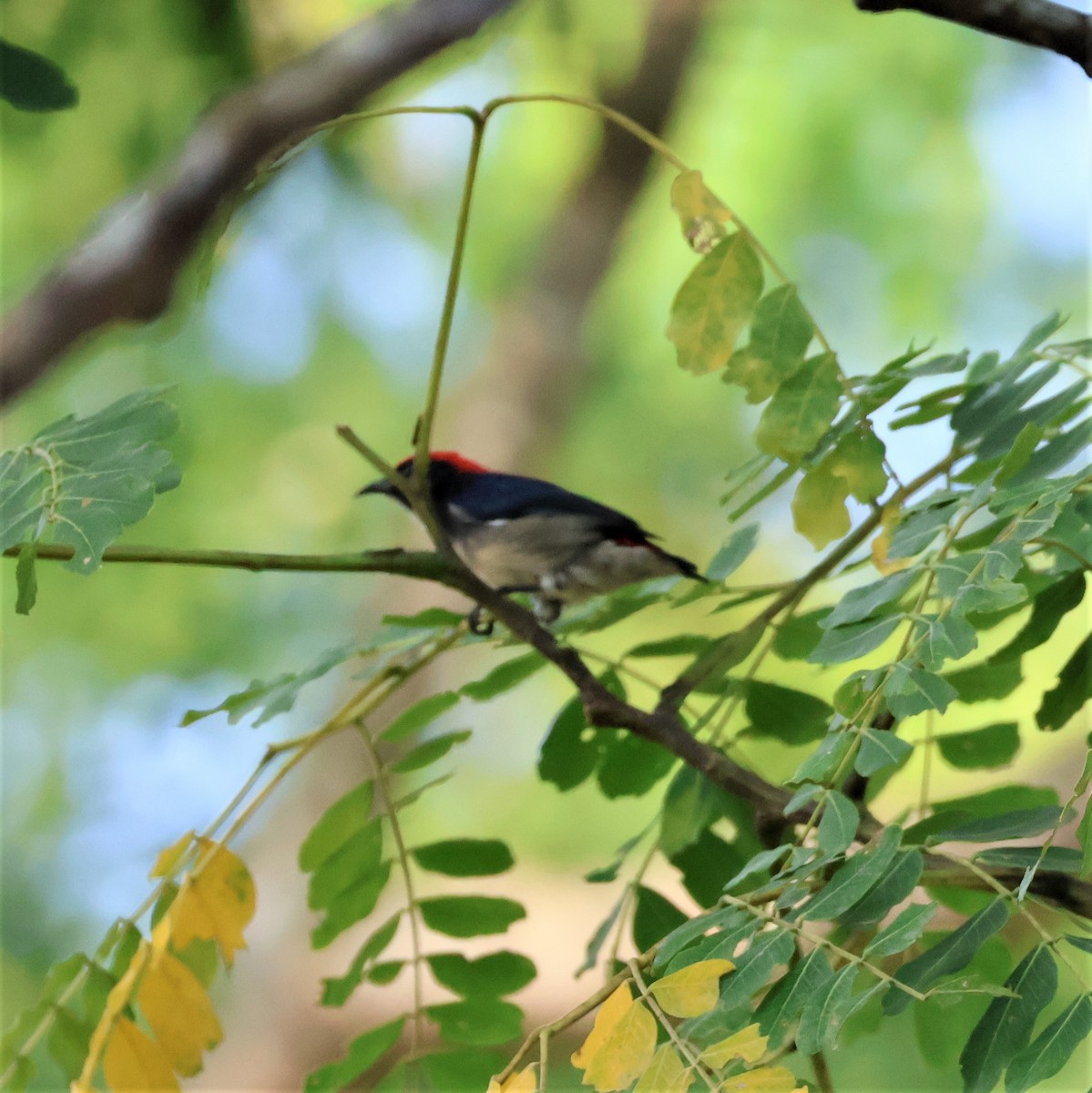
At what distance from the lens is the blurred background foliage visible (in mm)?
2660

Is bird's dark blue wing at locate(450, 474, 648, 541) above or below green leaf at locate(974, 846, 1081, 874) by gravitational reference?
above

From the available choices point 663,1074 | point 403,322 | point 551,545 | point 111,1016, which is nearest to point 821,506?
point 663,1074

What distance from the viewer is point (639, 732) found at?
66cm

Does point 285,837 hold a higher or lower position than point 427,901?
higher

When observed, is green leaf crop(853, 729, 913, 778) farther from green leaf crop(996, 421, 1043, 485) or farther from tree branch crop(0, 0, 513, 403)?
tree branch crop(0, 0, 513, 403)

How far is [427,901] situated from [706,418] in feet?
7.94

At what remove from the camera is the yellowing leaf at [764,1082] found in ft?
1.36

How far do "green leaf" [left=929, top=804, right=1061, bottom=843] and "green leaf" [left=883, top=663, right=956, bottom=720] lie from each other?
0.07 metres

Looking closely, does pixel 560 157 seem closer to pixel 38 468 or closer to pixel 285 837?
pixel 285 837

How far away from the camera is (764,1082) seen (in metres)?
0.42

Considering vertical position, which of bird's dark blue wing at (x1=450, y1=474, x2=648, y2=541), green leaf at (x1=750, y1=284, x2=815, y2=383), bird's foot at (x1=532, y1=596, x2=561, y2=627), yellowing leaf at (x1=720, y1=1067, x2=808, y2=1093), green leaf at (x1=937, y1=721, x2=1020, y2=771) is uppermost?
bird's dark blue wing at (x1=450, y1=474, x2=648, y2=541)

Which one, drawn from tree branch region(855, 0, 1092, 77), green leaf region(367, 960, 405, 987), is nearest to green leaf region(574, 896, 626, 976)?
green leaf region(367, 960, 405, 987)

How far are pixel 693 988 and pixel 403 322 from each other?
9.22 ft

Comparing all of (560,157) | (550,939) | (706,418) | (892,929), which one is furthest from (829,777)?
(560,157)
